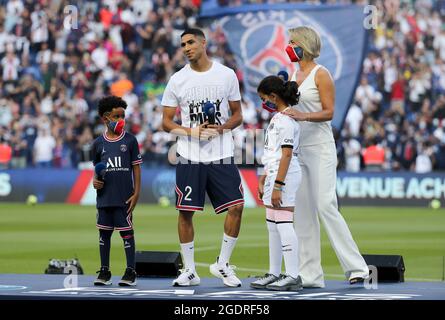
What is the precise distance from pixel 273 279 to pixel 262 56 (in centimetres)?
1705

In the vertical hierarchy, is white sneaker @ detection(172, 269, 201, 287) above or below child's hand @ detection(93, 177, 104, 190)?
below

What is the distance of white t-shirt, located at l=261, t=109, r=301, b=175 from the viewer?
997cm

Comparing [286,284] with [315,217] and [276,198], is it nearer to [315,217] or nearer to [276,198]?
[276,198]

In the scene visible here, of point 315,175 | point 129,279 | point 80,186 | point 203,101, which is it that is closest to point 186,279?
point 129,279

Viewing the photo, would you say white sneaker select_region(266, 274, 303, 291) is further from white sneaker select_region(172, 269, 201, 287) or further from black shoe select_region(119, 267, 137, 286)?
black shoe select_region(119, 267, 137, 286)

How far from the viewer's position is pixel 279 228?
10031mm

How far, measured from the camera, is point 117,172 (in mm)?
10625

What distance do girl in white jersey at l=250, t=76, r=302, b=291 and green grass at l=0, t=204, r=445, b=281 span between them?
148 inches

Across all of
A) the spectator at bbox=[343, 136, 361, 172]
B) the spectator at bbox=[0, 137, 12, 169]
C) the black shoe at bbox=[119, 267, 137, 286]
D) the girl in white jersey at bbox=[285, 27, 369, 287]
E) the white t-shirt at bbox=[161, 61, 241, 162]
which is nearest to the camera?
the black shoe at bbox=[119, 267, 137, 286]

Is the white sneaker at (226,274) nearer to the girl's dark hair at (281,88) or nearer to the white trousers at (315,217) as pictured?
the white trousers at (315,217)

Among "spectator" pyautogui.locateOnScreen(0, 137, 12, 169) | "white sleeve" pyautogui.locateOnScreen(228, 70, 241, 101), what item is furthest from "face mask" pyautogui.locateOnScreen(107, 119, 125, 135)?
"spectator" pyautogui.locateOnScreen(0, 137, 12, 169)

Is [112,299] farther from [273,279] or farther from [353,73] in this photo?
[353,73]

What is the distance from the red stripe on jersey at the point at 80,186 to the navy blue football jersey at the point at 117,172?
1913 cm

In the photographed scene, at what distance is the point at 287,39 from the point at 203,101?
16405mm
